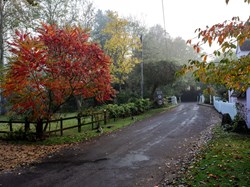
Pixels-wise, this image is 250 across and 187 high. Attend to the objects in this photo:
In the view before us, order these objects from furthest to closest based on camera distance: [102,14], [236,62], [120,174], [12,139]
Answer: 1. [102,14]
2. [12,139]
3. [120,174]
4. [236,62]

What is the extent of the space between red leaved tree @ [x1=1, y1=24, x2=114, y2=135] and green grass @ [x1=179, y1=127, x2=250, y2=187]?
5944 mm

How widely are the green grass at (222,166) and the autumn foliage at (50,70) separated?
5.95 meters

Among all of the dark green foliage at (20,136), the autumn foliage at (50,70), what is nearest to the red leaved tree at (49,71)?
the autumn foliage at (50,70)

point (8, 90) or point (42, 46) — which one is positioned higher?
point (42, 46)

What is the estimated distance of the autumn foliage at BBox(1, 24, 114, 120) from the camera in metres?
9.27

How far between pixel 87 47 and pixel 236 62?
690cm

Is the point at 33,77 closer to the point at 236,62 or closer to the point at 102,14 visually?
the point at 236,62

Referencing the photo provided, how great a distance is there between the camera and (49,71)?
9.98 metres

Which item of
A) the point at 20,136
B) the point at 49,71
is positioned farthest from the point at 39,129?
the point at 49,71

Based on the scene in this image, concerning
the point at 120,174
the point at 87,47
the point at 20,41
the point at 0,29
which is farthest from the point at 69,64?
the point at 0,29

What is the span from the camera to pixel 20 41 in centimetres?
916

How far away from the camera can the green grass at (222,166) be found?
5.24m

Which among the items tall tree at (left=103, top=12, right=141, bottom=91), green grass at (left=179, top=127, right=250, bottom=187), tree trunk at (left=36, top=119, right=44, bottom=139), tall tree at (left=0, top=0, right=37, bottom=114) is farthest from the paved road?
tall tree at (left=0, top=0, right=37, bottom=114)

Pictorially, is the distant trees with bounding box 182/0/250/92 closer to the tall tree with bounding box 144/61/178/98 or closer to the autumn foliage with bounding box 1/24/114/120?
the autumn foliage with bounding box 1/24/114/120
